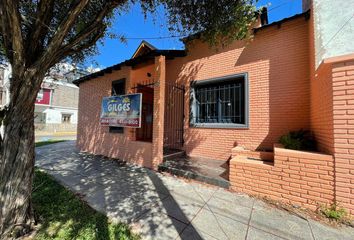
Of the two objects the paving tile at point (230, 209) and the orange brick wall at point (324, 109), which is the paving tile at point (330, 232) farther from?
the orange brick wall at point (324, 109)

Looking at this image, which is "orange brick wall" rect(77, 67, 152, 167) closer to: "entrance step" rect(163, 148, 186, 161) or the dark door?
"entrance step" rect(163, 148, 186, 161)

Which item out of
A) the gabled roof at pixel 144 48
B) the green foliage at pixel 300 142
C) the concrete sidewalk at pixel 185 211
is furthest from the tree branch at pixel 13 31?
the gabled roof at pixel 144 48

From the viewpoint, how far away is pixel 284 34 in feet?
16.1

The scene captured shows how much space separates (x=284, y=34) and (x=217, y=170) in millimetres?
4544

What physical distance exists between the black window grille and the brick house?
0.12 feet

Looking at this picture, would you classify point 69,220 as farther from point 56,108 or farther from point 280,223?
point 56,108

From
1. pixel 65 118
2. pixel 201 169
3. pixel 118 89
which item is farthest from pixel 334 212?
pixel 65 118

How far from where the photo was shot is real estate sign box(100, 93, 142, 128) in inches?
214

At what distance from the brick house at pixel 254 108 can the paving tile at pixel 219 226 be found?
45.3 inches

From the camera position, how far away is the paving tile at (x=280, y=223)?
2361 millimetres

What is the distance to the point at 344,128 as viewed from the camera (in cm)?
257

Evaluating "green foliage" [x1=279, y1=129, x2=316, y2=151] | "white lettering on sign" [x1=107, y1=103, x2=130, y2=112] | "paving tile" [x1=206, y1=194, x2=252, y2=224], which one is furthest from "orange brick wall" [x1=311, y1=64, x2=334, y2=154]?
"white lettering on sign" [x1=107, y1=103, x2=130, y2=112]

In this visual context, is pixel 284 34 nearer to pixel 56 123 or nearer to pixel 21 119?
pixel 21 119

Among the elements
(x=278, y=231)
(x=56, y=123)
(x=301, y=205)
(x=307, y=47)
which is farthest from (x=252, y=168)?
(x=56, y=123)
